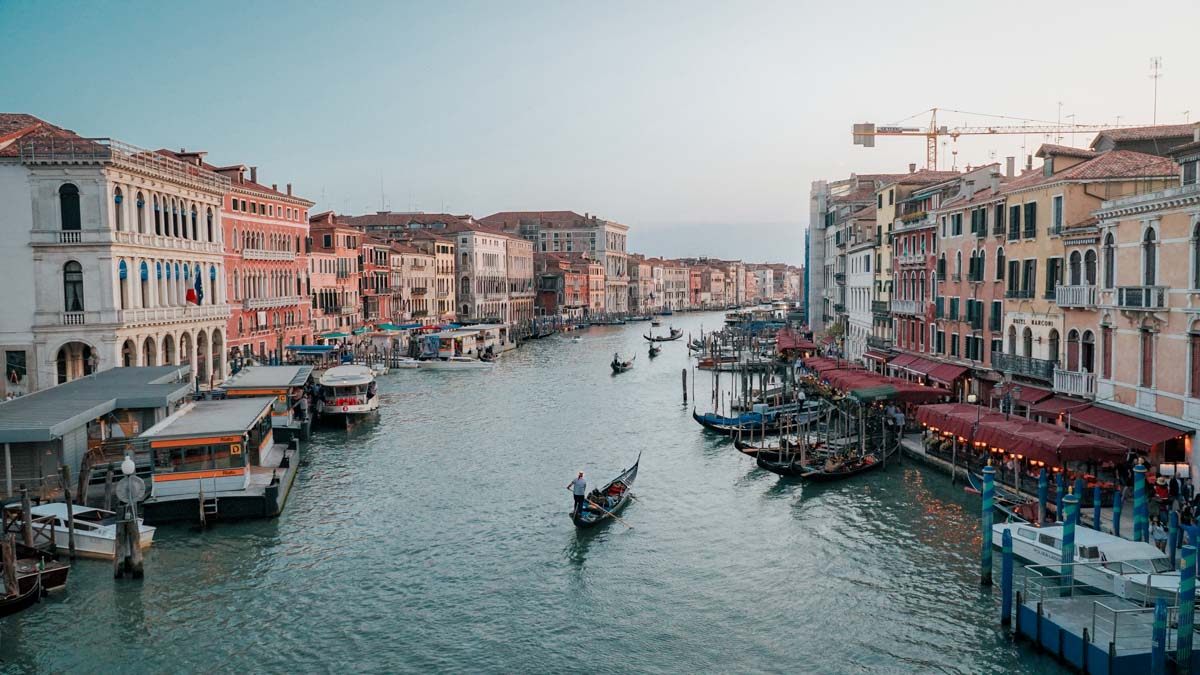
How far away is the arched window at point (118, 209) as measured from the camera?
22.5m

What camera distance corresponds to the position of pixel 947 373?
23.5 metres

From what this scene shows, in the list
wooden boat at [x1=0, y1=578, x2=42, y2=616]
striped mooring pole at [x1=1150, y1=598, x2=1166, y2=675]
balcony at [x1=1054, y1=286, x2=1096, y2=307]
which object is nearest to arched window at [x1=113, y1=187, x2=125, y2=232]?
wooden boat at [x1=0, y1=578, x2=42, y2=616]

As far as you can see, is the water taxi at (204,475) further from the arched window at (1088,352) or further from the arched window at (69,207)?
the arched window at (1088,352)

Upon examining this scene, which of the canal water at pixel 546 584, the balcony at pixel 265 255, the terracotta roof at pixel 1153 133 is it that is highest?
the terracotta roof at pixel 1153 133

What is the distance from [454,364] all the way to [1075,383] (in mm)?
31537

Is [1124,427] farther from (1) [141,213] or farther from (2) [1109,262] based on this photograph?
(1) [141,213]

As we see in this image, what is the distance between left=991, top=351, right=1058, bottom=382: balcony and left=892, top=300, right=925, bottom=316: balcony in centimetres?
526

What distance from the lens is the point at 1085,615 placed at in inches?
397

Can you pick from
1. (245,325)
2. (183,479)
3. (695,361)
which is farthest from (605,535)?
(695,361)

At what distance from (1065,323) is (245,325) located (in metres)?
27.6

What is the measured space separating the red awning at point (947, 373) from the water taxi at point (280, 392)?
16107 mm

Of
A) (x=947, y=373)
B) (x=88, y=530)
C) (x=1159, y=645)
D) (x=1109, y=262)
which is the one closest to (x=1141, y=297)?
(x=1109, y=262)

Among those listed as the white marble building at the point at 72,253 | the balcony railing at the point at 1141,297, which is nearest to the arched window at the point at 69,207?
the white marble building at the point at 72,253

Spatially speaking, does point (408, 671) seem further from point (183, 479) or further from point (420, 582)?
point (183, 479)
